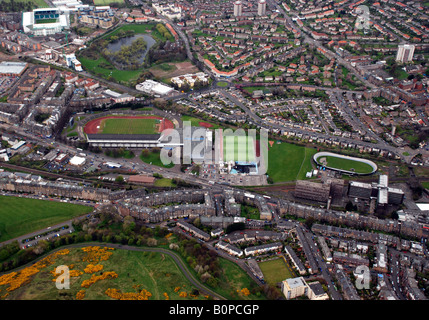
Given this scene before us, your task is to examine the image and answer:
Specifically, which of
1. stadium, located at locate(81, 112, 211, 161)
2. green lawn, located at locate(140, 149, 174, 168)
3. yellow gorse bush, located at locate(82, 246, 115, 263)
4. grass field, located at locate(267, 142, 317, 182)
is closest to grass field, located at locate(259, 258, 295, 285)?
yellow gorse bush, located at locate(82, 246, 115, 263)

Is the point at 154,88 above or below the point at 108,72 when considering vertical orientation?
below

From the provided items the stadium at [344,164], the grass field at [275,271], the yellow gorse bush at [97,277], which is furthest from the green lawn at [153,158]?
the grass field at [275,271]

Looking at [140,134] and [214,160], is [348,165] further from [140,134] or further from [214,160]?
[140,134]

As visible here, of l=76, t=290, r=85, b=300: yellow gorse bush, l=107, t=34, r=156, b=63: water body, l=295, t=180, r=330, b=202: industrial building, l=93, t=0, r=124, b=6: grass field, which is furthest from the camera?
l=93, t=0, r=124, b=6: grass field

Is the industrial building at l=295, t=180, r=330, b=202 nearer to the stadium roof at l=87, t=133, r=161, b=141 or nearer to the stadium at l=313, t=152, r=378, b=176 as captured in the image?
the stadium at l=313, t=152, r=378, b=176

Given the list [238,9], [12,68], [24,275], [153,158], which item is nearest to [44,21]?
[12,68]

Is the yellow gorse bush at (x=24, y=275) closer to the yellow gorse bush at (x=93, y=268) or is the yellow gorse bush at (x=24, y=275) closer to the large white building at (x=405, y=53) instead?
the yellow gorse bush at (x=93, y=268)
